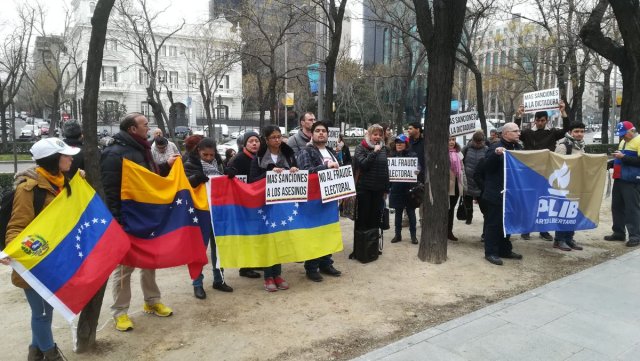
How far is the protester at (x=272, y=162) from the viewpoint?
5.81 meters

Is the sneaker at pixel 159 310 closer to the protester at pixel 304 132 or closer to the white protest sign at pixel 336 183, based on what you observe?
the white protest sign at pixel 336 183

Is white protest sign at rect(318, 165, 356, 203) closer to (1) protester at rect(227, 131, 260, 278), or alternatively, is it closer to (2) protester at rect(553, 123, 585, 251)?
(1) protester at rect(227, 131, 260, 278)

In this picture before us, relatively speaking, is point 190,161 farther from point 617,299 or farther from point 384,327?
point 617,299

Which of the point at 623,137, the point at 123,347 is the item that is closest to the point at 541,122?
the point at 623,137

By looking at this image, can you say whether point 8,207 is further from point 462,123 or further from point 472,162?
point 472,162

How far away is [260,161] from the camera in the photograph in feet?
19.4

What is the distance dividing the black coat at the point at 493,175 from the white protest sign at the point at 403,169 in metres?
1.12

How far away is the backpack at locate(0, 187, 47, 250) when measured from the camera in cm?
348

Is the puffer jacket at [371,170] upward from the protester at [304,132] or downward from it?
downward

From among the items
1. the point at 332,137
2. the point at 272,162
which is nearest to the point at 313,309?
the point at 272,162

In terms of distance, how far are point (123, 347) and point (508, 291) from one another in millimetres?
4168

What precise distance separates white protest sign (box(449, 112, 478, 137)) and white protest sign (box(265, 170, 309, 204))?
111 inches

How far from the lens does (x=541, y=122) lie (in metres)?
8.12

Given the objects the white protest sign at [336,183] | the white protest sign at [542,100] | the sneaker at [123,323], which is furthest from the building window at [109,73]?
the sneaker at [123,323]
